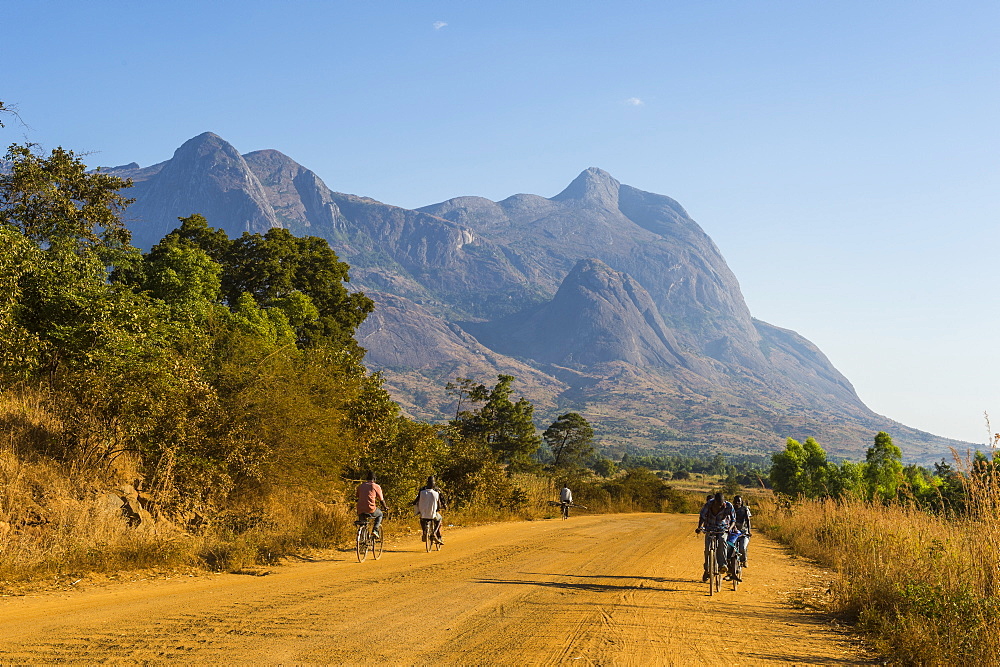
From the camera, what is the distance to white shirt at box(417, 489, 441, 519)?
17812 millimetres

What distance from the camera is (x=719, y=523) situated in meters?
13.2

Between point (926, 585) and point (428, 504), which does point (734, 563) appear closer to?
point (926, 585)

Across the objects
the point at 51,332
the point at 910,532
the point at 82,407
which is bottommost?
the point at 910,532

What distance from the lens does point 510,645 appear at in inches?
320

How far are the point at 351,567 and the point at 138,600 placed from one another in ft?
16.5

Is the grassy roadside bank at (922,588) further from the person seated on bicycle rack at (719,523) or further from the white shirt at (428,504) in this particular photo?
the white shirt at (428,504)

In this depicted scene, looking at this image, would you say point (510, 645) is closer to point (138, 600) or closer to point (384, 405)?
point (138, 600)

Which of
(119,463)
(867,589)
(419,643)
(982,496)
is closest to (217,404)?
(119,463)

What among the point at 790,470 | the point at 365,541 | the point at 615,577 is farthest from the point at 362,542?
the point at 790,470

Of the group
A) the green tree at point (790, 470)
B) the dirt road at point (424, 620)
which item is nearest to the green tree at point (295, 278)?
the dirt road at point (424, 620)

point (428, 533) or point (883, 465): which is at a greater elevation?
point (428, 533)

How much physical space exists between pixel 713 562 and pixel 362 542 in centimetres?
763

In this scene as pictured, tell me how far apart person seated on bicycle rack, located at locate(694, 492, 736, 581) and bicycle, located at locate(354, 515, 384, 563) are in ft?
23.8

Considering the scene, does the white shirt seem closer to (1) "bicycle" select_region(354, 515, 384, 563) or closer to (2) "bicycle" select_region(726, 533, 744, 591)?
(1) "bicycle" select_region(354, 515, 384, 563)
